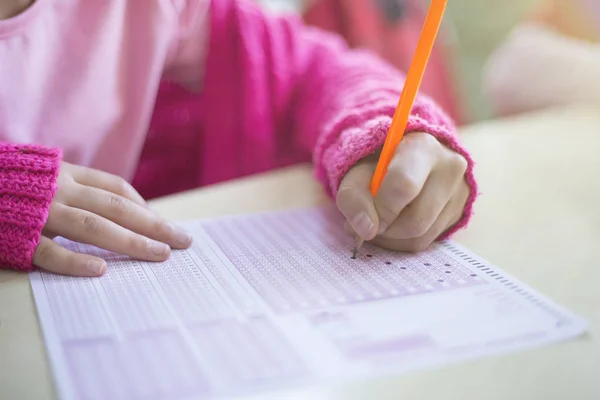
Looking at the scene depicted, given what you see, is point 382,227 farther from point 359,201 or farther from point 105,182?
point 105,182

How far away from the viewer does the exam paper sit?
35cm

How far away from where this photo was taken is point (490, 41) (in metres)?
1.28

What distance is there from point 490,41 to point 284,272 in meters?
0.95

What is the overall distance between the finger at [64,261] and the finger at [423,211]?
0.21 m

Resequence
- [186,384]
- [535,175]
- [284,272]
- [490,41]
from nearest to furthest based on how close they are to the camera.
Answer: [186,384], [284,272], [535,175], [490,41]

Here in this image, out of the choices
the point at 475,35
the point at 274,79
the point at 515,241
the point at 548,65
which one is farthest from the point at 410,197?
the point at 475,35

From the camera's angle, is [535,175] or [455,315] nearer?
[455,315]

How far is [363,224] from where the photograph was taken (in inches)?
19.1

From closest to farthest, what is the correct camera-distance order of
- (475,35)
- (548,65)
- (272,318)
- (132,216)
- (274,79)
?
(272,318) < (132,216) < (274,79) < (548,65) < (475,35)

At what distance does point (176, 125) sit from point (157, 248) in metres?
0.34

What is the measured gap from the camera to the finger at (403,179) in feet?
1.58

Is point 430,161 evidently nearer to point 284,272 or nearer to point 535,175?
point 284,272

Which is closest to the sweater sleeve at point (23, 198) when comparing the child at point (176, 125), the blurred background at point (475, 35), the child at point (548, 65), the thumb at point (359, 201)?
the child at point (176, 125)

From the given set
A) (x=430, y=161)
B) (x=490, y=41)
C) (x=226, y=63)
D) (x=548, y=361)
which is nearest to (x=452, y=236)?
(x=430, y=161)
